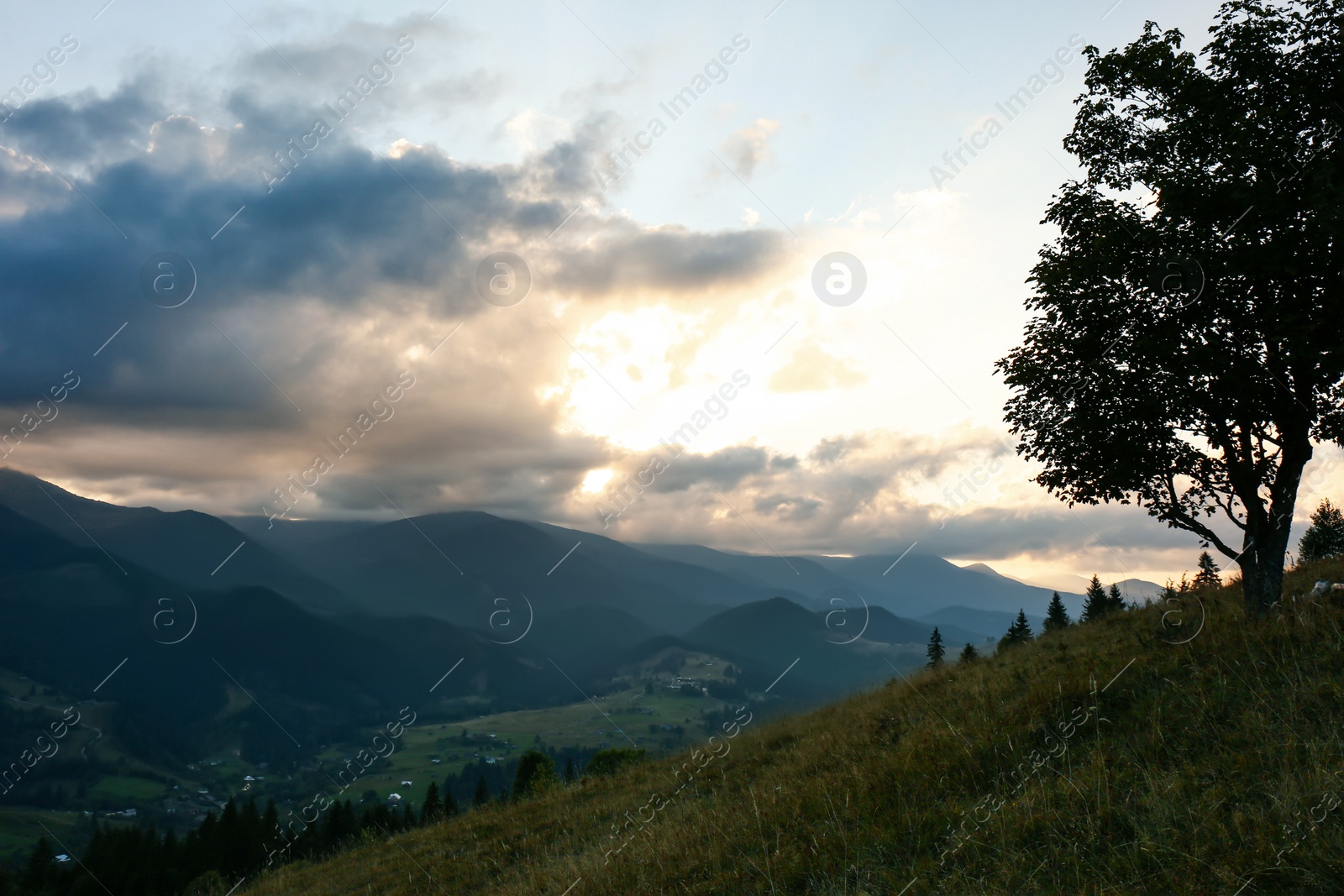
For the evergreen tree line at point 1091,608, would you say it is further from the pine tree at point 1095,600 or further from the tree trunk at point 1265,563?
the tree trunk at point 1265,563

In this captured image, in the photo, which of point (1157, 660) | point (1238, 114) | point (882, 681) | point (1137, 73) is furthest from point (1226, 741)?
point (882, 681)

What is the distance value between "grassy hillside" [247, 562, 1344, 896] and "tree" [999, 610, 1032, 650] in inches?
396

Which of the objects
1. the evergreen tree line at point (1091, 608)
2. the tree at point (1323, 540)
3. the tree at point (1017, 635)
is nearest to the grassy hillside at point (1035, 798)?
the evergreen tree line at point (1091, 608)

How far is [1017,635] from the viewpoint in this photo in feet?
102

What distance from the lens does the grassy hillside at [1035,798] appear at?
5504mm

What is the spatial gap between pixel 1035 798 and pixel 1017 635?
27.7 meters

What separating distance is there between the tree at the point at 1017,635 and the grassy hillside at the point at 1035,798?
10.1 metres

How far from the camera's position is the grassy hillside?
5.50 meters

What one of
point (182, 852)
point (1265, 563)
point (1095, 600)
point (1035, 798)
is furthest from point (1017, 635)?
point (182, 852)

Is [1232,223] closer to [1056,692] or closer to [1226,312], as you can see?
[1226,312]

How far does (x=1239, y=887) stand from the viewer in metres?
4.77

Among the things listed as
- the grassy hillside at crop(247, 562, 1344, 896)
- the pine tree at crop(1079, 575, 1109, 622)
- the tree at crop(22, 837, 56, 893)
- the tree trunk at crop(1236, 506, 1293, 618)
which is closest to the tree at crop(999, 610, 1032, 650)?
the pine tree at crop(1079, 575, 1109, 622)

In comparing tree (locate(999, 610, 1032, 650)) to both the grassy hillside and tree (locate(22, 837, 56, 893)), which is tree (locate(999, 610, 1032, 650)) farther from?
tree (locate(22, 837, 56, 893))

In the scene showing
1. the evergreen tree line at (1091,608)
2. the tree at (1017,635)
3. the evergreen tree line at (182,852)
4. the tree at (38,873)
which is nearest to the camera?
the evergreen tree line at (1091,608)
